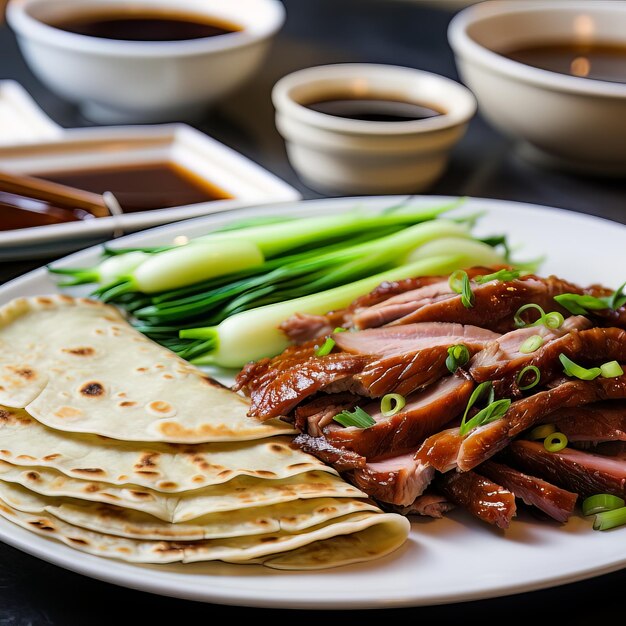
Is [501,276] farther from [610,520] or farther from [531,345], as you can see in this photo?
[610,520]

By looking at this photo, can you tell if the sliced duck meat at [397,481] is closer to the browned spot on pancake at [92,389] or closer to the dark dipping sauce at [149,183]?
the browned spot on pancake at [92,389]

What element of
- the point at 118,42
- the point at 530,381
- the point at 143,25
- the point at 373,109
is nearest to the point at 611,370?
the point at 530,381

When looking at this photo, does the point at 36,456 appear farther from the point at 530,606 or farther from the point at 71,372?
the point at 530,606

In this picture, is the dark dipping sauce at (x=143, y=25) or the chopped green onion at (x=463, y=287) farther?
the dark dipping sauce at (x=143, y=25)

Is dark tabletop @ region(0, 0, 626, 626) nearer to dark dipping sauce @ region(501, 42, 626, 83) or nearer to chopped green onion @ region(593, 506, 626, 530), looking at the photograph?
chopped green onion @ region(593, 506, 626, 530)

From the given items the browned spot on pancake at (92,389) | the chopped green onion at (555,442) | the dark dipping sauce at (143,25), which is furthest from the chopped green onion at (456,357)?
the dark dipping sauce at (143,25)

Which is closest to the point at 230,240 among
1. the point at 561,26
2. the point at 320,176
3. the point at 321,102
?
the point at 320,176
